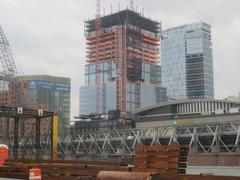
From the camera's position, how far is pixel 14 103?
19225 cm

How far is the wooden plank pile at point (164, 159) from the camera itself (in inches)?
914

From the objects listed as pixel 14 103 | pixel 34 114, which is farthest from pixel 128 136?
pixel 14 103

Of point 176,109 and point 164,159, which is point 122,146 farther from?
point 164,159

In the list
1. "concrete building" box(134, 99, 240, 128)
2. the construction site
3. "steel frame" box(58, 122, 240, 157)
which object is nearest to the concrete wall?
the construction site

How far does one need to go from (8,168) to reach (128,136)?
7161 cm

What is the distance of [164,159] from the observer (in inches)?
933

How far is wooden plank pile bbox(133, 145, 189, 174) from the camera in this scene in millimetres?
23219

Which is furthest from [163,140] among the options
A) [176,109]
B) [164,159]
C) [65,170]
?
[164,159]

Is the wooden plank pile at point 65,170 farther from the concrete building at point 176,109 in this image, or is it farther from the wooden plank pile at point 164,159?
the concrete building at point 176,109

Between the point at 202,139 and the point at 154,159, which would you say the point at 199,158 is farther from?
the point at 154,159

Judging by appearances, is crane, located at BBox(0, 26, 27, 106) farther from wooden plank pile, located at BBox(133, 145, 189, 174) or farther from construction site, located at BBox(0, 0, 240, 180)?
wooden plank pile, located at BBox(133, 145, 189, 174)

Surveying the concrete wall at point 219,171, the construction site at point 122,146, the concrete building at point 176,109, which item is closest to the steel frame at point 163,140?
the construction site at point 122,146

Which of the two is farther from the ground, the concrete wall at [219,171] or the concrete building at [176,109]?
the concrete building at [176,109]

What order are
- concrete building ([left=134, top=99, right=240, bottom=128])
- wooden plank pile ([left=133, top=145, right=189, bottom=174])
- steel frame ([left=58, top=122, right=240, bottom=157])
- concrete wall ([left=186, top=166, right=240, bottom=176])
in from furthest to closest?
1. concrete building ([left=134, top=99, right=240, bottom=128])
2. steel frame ([left=58, top=122, right=240, bottom=157])
3. concrete wall ([left=186, top=166, right=240, bottom=176])
4. wooden plank pile ([left=133, top=145, right=189, bottom=174])
